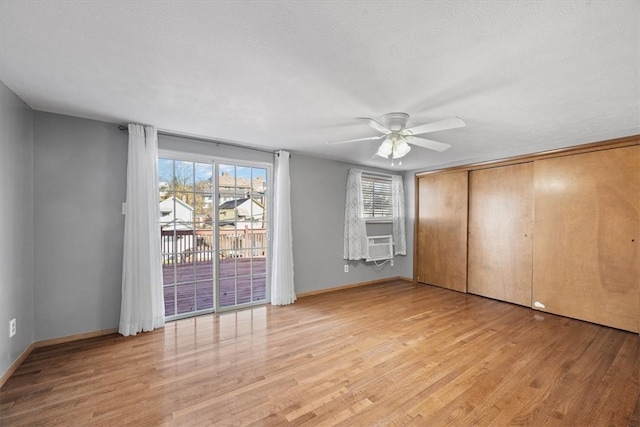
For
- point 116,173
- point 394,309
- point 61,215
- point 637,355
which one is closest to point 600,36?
point 637,355

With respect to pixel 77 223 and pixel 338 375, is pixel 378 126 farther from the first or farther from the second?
pixel 77 223

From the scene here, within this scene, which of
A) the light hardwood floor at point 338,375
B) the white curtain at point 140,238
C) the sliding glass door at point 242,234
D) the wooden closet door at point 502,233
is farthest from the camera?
the wooden closet door at point 502,233

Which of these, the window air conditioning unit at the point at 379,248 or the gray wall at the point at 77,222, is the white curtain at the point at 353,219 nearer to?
the window air conditioning unit at the point at 379,248

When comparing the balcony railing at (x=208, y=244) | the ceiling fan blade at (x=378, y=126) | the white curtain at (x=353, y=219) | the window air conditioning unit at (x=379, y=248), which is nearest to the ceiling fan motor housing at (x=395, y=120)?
the ceiling fan blade at (x=378, y=126)

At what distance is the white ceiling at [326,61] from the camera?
1304 mm

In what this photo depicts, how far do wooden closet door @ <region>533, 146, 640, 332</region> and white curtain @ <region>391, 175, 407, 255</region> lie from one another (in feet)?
7.12

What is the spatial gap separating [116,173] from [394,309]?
384cm

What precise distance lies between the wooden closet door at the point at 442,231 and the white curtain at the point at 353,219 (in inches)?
52.8

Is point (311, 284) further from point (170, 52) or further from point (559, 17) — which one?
point (559, 17)

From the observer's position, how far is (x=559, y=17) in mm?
1311

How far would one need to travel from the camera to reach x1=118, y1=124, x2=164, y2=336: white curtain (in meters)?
2.87

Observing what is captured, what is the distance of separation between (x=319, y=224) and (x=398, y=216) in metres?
1.83

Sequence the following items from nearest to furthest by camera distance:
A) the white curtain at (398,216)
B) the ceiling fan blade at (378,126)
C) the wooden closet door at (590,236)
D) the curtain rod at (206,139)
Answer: the ceiling fan blade at (378,126)
the wooden closet door at (590,236)
the curtain rod at (206,139)
the white curtain at (398,216)

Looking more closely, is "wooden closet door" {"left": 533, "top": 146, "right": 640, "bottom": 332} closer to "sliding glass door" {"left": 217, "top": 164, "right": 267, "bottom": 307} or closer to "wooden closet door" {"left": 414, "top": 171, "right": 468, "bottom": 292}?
"wooden closet door" {"left": 414, "top": 171, "right": 468, "bottom": 292}
